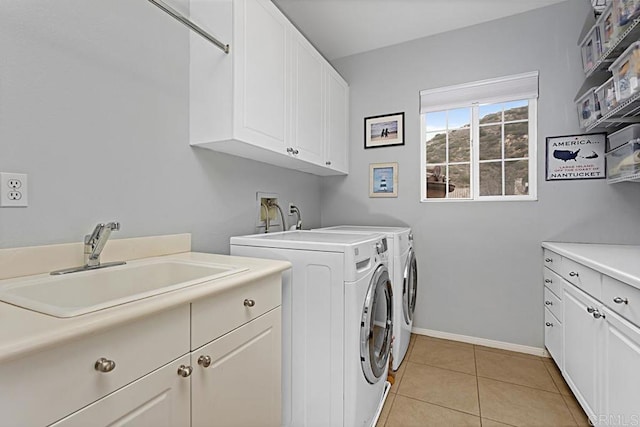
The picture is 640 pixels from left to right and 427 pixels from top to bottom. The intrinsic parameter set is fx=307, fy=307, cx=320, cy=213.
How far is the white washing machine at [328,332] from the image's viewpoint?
1411mm

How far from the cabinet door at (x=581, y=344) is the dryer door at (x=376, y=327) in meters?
0.98

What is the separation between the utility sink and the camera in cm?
79

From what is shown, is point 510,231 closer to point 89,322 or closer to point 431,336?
point 431,336

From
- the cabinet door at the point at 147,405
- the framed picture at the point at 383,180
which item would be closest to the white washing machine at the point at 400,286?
the framed picture at the point at 383,180

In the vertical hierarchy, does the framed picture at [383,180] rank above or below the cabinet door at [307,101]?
below

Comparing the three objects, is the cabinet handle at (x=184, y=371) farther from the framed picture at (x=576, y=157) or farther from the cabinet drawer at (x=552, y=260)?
the framed picture at (x=576, y=157)

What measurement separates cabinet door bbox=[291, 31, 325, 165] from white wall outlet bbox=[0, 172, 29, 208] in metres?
1.39

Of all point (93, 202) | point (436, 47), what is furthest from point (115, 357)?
point (436, 47)

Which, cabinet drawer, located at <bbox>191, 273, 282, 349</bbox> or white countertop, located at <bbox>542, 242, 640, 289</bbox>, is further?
white countertop, located at <bbox>542, 242, 640, 289</bbox>

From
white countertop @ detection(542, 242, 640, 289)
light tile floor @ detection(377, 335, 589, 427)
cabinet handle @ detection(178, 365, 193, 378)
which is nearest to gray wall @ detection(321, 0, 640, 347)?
white countertop @ detection(542, 242, 640, 289)

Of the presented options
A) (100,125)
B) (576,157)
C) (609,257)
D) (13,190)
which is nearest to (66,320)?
(13,190)

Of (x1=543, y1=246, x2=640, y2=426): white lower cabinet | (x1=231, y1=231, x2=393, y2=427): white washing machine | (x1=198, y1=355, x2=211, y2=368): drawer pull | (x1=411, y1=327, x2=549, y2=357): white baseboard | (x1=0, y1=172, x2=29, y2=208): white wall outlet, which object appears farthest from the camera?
(x1=411, y1=327, x2=549, y2=357): white baseboard

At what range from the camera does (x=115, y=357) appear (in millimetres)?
716

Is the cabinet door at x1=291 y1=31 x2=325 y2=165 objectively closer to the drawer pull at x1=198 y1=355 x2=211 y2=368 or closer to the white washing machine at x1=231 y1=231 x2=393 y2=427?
the white washing machine at x1=231 y1=231 x2=393 y2=427
